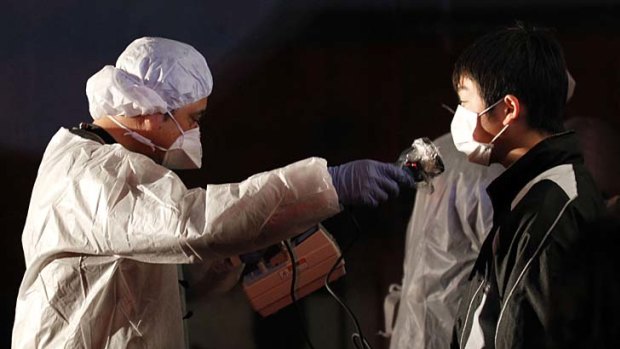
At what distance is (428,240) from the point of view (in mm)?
2273

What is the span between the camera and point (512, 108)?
4.95 feet

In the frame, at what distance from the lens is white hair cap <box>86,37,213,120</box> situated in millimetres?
1625

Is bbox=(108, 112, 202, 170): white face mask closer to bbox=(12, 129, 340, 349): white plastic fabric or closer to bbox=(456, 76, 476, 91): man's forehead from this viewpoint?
bbox=(12, 129, 340, 349): white plastic fabric

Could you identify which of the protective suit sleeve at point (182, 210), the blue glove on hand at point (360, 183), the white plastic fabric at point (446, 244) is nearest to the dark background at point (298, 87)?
the white plastic fabric at point (446, 244)

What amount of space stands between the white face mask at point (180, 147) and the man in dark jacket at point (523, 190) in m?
0.48

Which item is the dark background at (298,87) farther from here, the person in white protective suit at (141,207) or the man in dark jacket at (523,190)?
the man in dark jacket at (523,190)

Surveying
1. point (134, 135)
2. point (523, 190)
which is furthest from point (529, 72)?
point (134, 135)

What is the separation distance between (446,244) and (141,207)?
3.34ft

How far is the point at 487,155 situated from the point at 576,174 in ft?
0.66

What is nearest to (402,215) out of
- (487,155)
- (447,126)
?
(447,126)

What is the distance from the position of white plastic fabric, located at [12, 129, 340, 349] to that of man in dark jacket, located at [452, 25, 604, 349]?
0.28 meters

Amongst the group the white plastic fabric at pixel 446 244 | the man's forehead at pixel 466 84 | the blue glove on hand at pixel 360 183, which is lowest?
the white plastic fabric at pixel 446 244

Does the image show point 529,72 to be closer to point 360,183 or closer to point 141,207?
point 360,183

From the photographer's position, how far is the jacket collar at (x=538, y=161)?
144 centimetres
